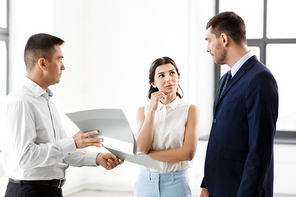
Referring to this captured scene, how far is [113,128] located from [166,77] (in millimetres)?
709

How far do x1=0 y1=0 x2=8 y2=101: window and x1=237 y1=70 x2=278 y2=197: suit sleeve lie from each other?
3002 millimetres

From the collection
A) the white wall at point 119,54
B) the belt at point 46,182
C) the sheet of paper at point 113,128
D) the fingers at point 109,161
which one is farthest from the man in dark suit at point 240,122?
the white wall at point 119,54

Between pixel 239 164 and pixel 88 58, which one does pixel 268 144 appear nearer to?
pixel 239 164

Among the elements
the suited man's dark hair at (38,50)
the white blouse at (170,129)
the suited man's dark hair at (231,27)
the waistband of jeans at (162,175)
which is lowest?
the waistband of jeans at (162,175)

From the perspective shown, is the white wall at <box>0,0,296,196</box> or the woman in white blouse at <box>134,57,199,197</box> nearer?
the woman in white blouse at <box>134,57,199,197</box>

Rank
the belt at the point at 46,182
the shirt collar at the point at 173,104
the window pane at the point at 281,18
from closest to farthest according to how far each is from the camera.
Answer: the belt at the point at 46,182
the shirt collar at the point at 173,104
the window pane at the point at 281,18

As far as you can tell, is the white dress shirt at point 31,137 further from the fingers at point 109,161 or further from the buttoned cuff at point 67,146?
the fingers at point 109,161

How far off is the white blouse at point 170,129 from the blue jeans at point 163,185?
1.9 inches

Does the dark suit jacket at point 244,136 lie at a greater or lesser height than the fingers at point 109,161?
greater

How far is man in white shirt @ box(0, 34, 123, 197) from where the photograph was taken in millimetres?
1553

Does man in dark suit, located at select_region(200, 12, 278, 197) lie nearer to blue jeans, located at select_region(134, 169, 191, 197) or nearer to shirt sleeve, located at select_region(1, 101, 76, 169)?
blue jeans, located at select_region(134, 169, 191, 197)

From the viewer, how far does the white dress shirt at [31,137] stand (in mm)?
1547

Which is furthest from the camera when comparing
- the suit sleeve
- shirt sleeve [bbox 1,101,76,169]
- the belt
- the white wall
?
the white wall

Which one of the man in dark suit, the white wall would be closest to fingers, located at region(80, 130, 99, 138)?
the man in dark suit
